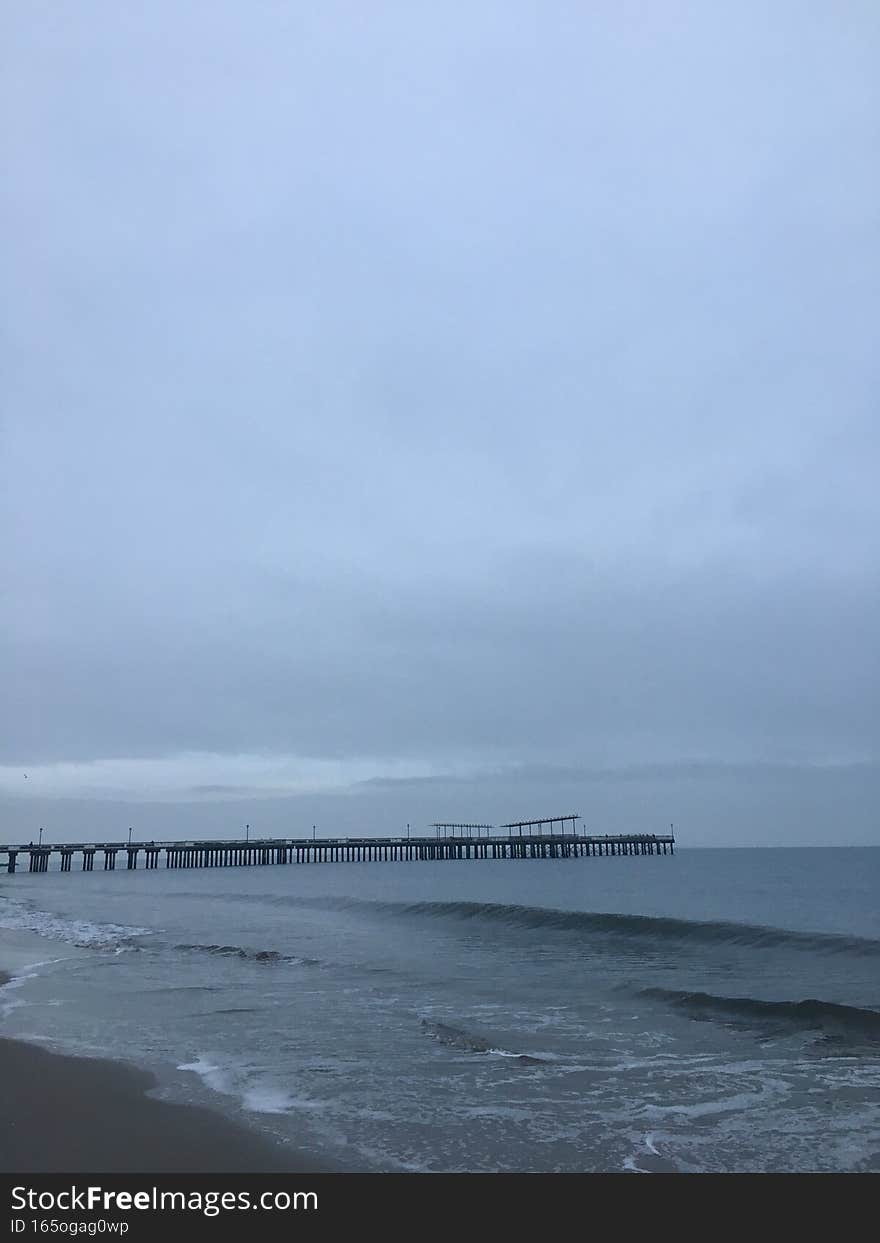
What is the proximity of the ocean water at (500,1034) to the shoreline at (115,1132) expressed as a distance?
447 mm

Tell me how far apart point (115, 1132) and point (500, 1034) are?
690cm

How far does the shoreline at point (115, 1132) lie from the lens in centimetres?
749

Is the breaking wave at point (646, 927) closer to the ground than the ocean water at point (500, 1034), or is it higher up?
closer to the ground

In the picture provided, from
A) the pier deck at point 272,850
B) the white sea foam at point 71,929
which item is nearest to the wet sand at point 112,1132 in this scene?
the white sea foam at point 71,929

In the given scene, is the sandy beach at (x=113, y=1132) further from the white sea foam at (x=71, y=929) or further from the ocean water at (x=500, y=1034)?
the white sea foam at (x=71, y=929)

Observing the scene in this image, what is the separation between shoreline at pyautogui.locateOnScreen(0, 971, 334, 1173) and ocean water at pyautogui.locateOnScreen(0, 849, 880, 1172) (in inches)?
17.6

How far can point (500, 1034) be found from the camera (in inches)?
538

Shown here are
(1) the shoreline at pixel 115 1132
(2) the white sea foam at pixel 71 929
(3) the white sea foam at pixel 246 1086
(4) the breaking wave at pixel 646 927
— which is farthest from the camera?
(2) the white sea foam at pixel 71 929

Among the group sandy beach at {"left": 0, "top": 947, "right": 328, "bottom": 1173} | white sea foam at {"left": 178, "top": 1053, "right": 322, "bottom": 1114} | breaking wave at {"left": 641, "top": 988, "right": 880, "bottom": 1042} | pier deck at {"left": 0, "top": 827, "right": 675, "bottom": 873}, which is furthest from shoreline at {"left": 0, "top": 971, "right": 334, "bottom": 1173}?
pier deck at {"left": 0, "top": 827, "right": 675, "bottom": 873}

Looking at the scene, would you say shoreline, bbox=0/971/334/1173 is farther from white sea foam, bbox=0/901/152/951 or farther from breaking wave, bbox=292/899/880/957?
breaking wave, bbox=292/899/880/957

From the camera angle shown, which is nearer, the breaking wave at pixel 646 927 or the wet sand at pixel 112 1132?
the wet sand at pixel 112 1132

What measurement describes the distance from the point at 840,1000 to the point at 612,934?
14.1 m

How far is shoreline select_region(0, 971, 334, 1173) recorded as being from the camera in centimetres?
749

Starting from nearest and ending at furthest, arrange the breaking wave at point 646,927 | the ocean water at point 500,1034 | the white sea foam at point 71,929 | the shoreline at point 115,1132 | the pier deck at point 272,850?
the shoreline at point 115,1132
the ocean water at point 500,1034
the breaking wave at point 646,927
the white sea foam at point 71,929
the pier deck at point 272,850
